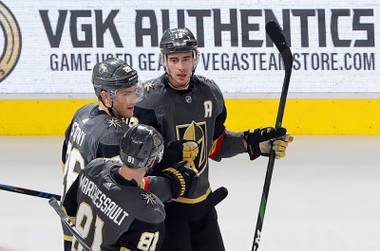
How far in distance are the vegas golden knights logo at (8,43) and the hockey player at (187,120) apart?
388 centimetres

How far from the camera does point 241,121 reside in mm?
7605

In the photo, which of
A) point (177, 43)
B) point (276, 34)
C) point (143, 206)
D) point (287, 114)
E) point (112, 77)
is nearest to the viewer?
point (143, 206)

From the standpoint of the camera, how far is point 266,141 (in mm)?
4086

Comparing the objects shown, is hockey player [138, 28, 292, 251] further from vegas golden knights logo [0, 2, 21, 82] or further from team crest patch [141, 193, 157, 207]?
vegas golden knights logo [0, 2, 21, 82]

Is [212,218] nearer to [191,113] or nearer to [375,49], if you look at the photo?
[191,113]

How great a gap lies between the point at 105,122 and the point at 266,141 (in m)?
1.01

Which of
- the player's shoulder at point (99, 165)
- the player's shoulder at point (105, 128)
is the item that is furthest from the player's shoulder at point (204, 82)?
the player's shoulder at point (99, 165)

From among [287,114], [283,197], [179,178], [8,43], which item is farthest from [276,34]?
[8,43]

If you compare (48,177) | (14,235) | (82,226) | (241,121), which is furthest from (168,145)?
(241,121)

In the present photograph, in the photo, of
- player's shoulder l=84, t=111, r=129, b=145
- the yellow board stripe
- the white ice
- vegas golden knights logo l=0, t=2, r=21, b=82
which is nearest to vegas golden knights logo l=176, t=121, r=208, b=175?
player's shoulder l=84, t=111, r=129, b=145

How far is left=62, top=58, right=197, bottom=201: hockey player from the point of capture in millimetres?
3186

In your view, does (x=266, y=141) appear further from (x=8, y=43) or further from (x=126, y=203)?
(x=8, y=43)

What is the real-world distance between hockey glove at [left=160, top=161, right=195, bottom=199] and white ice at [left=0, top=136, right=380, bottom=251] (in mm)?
1846

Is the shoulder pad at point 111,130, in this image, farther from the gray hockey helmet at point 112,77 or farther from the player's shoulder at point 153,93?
the player's shoulder at point 153,93
